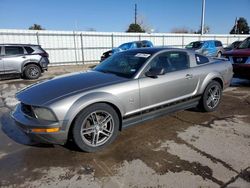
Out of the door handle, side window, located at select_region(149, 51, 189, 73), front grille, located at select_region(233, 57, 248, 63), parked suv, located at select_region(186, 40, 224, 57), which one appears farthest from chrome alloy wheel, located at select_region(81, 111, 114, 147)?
parked suv, located at select_region(186, 40, 224, 57)

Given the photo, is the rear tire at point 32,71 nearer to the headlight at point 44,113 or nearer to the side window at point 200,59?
the headlight at point 44,113

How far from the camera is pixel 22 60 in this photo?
388 inches

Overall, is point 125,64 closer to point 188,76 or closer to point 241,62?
point 188,76

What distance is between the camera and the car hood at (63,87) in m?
3.00

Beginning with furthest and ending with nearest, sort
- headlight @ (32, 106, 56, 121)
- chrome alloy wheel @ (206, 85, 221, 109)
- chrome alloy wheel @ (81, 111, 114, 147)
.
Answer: chrome alloy wheel @ (206, 85, 221, 109)
chrome alloy wheel @ (81, 111, 114, 147)
headlight @ (32, 106, 56, 121)

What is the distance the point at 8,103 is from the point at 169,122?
4.64 meters

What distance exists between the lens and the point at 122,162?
298 centimetres

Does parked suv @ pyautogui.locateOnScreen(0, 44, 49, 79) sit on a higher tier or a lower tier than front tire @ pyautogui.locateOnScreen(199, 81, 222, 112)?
higher

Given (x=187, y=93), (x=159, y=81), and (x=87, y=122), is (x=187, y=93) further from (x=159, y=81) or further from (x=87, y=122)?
(x=87, y=122)

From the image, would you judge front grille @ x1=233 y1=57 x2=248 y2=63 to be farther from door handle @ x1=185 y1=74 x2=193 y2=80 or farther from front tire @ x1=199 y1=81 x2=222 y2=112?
door handle @ x1=185 y1=74 x2=193 y2=80

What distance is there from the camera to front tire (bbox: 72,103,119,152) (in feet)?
A: 9.92

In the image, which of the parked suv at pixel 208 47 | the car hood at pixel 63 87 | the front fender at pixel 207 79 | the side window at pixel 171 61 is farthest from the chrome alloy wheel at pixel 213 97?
the parked suv at pixel 208 47

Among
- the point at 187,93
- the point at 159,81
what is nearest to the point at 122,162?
the point at 159,81

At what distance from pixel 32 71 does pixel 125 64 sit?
303 inches
